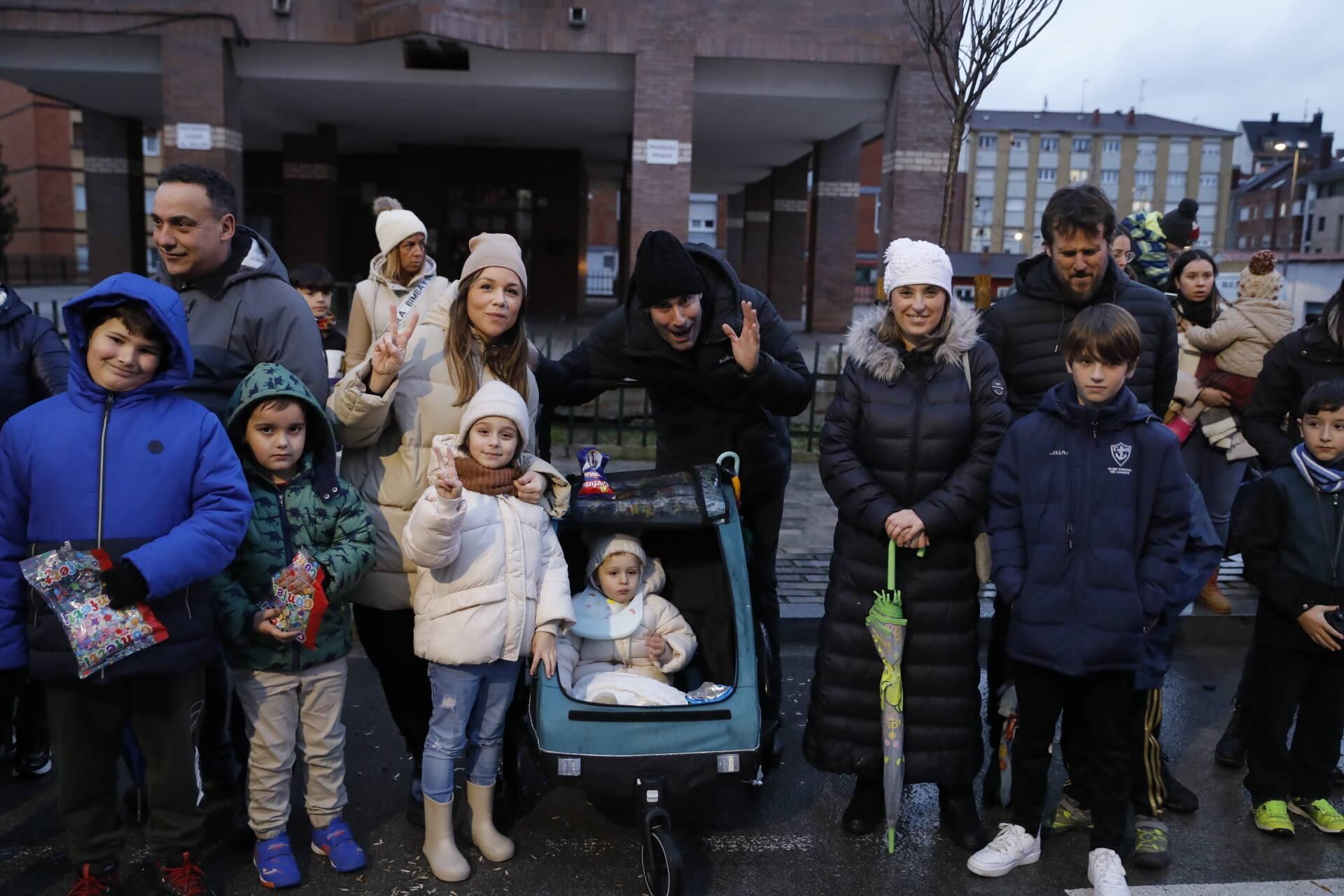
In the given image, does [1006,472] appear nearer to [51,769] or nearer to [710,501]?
[710,501]

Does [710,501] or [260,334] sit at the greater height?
[260,334]

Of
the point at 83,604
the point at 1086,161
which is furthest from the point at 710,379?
the point at 1086,161

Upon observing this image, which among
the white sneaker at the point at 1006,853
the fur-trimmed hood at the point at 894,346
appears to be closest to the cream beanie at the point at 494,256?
the fur-trimmed hood at the point at 894,346

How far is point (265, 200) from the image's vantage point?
28.4 metres

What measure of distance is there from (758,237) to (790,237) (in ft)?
10.4

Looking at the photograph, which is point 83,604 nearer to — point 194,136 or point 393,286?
point 393,286

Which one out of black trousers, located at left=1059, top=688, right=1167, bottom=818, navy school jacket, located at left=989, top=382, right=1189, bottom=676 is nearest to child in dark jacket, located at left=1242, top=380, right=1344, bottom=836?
black trousers, located at left=1059, top=688, right=1167, bottom=818

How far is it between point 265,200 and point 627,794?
2847 centimetres

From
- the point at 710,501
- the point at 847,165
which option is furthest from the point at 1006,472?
the point at 847,165

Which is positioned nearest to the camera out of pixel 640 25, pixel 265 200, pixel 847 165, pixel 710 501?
pixel 710 501

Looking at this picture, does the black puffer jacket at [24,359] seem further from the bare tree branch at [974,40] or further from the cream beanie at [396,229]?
the bare tree branch at [974,40]

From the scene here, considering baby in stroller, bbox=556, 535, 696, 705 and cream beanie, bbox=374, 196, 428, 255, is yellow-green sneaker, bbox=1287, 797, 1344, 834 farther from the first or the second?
cream beanie, bbox=374, 196, 428, 255

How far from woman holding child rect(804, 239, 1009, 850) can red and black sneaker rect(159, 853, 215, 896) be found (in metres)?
2.07

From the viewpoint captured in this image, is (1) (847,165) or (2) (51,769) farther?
(1) (847,165)
